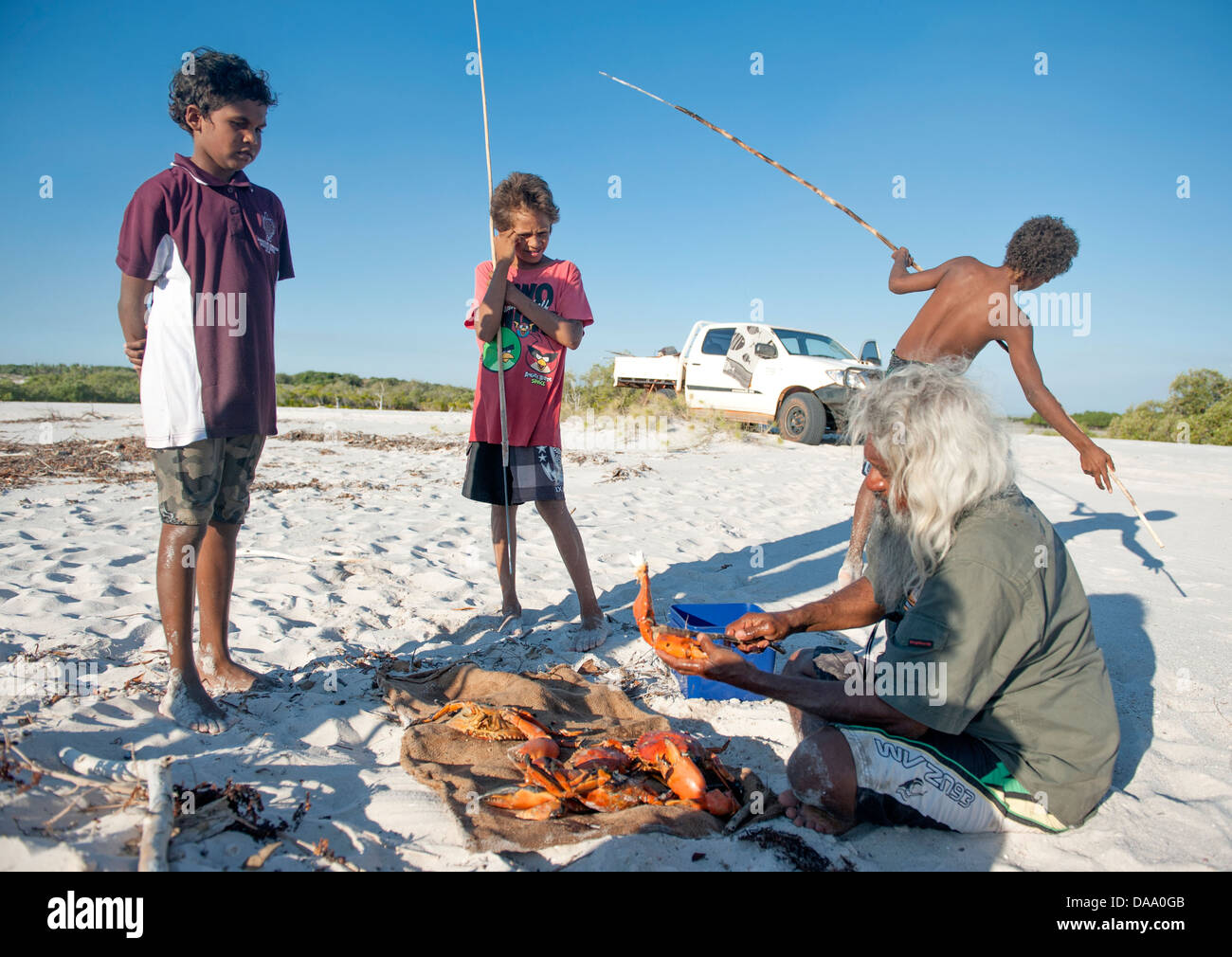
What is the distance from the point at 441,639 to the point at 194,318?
1875 millimetres

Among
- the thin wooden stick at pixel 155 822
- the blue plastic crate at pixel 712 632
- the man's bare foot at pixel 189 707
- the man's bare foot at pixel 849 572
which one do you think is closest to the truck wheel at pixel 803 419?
the man's bare foot at pixel 849 572

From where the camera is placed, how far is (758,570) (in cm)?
500

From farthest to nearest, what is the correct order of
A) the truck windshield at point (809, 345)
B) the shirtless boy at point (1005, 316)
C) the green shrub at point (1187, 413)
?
the green shrub at point (1187, 413) → the truck windshield at point (809, 345) → the shirtless boy at point (1005, 316)

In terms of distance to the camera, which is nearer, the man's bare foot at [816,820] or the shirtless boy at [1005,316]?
the man's bare foot at [816,820]

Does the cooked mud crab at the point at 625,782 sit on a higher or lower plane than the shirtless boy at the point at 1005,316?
lower

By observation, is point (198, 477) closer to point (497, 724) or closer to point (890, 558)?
point (497, 724)

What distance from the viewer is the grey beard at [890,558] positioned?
225cm

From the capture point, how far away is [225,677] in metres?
2.82

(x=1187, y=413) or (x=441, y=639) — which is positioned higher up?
(x=1187, y=413)

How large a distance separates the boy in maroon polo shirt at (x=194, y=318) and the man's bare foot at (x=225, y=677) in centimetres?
14

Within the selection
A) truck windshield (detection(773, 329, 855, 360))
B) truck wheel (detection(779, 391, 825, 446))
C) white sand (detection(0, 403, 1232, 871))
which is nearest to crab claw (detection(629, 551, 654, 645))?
white sand (detection(0, 403, 1232, 871))

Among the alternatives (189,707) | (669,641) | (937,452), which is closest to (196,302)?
(189,707)

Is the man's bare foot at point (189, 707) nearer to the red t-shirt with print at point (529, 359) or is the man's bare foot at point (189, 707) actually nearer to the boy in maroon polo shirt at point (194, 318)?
the boy in maroon polo shirt at point (194, 318)
